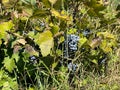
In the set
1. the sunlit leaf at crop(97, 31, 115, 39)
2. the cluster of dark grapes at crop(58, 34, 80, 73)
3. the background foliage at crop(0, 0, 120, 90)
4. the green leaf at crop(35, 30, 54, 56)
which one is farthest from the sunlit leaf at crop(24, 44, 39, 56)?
the sunlit leaf at crop(97, 31, 115, 39)

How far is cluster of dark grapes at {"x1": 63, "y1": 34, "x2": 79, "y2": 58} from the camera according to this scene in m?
2.40

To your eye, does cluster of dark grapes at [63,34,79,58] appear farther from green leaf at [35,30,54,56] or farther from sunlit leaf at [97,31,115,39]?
green leaf at [35,30,54,56]

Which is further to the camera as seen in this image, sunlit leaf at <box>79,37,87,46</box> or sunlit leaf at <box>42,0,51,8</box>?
sunlit leaf at <box>79,37,87,46</box>

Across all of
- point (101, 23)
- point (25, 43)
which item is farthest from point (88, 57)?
point (25, 43)

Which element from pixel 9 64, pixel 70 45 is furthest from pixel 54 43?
pixel 9 64

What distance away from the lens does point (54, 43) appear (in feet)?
7.68

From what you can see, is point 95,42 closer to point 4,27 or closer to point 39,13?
point 39,13

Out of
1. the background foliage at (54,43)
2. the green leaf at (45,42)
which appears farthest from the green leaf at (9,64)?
the green leaf at (45,42)

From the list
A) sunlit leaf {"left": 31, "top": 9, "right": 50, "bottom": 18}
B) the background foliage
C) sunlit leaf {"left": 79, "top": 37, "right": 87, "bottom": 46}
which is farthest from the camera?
sunlit leaf {"left": 79, "top": 37, "right": 87, "bottom": 46}

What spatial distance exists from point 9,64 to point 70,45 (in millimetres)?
423

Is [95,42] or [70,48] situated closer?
[95,42]

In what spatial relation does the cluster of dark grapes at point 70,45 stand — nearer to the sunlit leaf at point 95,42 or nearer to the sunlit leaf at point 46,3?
the sunlit leaf at point 95,42

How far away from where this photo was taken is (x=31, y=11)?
7.16 feet

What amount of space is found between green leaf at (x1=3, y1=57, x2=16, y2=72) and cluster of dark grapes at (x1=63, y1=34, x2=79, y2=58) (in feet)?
1.13
